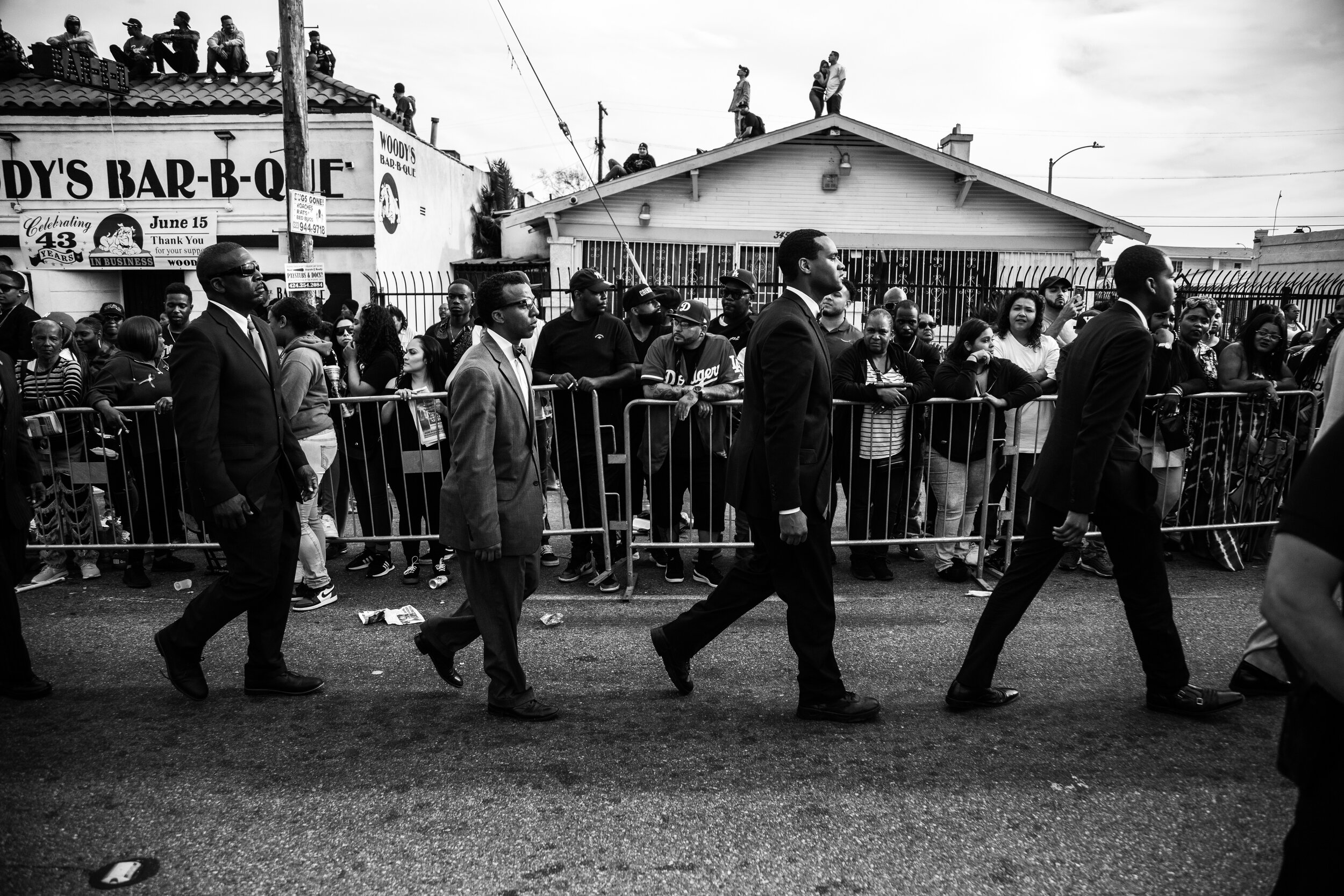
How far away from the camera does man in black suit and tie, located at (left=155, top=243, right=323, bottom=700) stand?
4031mm

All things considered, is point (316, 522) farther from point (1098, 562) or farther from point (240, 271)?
point (1098, 562)

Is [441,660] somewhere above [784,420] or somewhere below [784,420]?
below

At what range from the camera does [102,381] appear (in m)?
6.50

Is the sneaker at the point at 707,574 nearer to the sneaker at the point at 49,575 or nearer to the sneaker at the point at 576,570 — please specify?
the sneaker at the point at 576,570

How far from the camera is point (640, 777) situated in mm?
3557

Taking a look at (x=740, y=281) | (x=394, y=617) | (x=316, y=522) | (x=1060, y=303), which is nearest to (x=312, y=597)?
(x=316, y=522)

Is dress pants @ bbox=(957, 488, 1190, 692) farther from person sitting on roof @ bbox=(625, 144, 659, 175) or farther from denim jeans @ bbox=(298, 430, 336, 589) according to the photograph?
person sitting on roof @ bbox=(625, 144, 659, 175)

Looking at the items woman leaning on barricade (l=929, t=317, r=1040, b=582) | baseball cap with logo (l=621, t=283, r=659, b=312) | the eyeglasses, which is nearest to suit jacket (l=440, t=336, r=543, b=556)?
the eyeglasses

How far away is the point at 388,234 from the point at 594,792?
15440mm

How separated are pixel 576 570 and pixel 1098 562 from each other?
12.8ft

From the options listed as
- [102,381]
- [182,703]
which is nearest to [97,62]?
[102,381]

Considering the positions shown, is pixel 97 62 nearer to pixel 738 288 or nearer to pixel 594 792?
pixel 738 288

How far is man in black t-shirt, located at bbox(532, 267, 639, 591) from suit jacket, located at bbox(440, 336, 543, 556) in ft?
7.48

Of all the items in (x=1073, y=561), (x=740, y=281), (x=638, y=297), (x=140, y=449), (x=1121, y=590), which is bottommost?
(x=1073, y=561)
